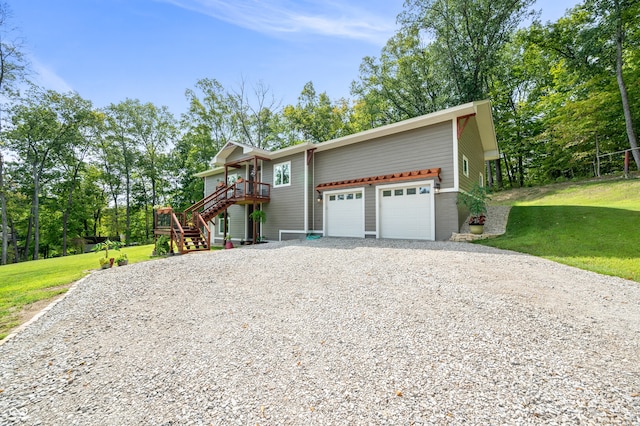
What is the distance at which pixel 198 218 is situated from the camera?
12.1 meters

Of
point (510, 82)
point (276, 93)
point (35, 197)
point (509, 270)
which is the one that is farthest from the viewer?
point (276, 93)

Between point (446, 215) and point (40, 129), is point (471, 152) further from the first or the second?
point (40, 129)

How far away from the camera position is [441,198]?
29.8 feet

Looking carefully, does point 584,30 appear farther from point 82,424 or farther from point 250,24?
point 82,424

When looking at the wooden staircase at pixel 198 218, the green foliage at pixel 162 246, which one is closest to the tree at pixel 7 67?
the wooden staircase at pixel 198 218

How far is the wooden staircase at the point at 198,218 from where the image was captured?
11336mm

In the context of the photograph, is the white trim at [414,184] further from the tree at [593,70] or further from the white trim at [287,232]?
the tree at [593,70]

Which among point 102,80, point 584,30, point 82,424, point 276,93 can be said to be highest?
point 276,93

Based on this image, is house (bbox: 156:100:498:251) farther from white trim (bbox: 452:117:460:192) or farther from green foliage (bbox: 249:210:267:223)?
green foliage (bbox: 249:210:267:223)

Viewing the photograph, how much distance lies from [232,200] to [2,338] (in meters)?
10.2

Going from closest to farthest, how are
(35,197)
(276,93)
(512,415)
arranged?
(512,415) < (35,197) < (276,93)

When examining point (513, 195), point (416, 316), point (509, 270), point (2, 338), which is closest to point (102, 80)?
point (2, 338)

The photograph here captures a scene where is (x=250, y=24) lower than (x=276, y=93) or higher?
lower

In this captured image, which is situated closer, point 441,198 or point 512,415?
point 512,415
